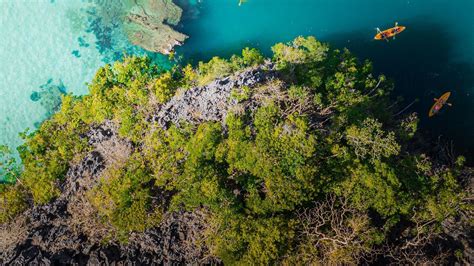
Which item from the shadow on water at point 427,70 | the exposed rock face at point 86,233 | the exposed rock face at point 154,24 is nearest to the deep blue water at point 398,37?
the shadow on water at point 427,70

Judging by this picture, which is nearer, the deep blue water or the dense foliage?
the dense foliage

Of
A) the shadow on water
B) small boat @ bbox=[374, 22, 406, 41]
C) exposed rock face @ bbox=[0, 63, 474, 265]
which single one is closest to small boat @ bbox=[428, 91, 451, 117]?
the shadow on water

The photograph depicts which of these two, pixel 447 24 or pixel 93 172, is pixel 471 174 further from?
pixel 93 172

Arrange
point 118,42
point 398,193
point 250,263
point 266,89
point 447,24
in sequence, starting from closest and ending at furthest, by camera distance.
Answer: point 250,263 → point 398,193 → point 266,89 → point 447,24 → point 118,42

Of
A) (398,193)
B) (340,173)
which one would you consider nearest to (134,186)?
(340,173)

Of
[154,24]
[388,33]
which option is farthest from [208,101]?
[388,33]

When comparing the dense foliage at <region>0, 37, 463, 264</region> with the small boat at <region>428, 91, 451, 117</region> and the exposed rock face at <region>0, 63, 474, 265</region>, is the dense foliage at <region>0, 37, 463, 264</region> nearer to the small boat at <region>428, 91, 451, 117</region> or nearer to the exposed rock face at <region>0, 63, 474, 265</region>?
the exposed rock face at <region>0, 63, 474, 265</region>
